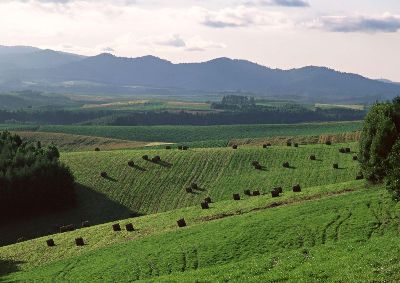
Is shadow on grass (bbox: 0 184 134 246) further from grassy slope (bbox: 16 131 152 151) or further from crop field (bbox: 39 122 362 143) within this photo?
crop field (bbox: 39 122 362 143)

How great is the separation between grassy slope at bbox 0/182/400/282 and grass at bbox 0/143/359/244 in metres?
21.5

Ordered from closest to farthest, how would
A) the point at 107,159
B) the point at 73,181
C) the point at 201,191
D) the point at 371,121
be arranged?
the point at 371,121 < the point at 201,191 < the point at 73,181 < the point at 107,159

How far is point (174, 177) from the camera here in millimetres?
86562

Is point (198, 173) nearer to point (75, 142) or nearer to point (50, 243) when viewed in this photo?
point (50, 243)

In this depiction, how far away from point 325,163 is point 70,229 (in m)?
41.6

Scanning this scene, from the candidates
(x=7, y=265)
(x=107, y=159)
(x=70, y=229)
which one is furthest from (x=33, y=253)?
(x=107, y=159)

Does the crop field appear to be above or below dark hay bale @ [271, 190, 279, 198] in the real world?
below

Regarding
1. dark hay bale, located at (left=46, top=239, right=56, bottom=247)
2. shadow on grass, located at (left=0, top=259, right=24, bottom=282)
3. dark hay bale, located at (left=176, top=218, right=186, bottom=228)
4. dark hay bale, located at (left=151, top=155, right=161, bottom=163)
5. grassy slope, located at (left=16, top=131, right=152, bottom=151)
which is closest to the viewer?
shadow on grass, located at (left=0, top=259, right=24, bottom=282)

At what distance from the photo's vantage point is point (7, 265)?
49.1 m

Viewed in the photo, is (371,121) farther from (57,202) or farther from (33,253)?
(57,202)

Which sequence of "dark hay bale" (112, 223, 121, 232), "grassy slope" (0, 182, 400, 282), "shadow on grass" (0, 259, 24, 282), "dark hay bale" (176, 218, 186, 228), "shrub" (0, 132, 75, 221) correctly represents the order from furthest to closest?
"shrub" (0, 132, 75, 221) < "dark hay bale" (112, 223, 121, 232) < "dark hay bale" (176, 218, 186, 228) < "shadow on grass" (0, 259, 24, 282) < "grassy slope" (0, 182, 400, 282)

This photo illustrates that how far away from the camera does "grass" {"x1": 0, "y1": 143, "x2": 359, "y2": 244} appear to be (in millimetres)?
77125

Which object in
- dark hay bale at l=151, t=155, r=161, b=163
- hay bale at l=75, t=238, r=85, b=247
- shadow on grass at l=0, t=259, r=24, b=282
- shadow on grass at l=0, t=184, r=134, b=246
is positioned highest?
dark hay bale at l=151, t=155, r=161, b=163

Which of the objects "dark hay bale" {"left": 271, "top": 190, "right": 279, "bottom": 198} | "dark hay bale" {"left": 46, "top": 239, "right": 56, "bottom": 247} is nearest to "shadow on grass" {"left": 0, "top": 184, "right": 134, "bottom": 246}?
"dark hay bale" {"left": 46, "top": 239, "right": 56, "bottom": 247}
